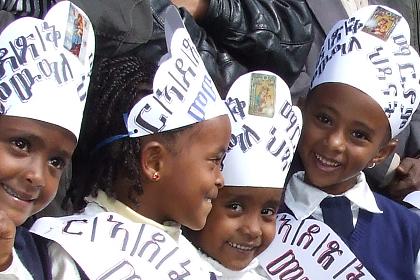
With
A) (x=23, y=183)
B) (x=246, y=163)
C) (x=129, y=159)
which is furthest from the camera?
(x=246, y=163)

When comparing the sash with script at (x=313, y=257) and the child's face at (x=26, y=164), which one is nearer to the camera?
the child's face at (x=26, y=164)

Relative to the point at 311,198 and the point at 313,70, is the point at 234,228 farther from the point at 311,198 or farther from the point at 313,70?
the point at 313,70

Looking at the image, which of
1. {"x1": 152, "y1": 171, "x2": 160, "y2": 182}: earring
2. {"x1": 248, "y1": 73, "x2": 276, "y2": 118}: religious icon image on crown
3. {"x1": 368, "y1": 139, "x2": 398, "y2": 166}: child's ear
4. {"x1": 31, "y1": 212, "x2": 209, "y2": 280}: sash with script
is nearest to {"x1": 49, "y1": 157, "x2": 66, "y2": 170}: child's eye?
{"x1": 31, "y1": 212, "x2": 209, "y2": 280}: sash with script

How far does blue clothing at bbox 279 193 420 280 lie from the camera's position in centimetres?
263

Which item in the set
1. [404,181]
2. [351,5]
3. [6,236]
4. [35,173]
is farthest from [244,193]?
[351,5]

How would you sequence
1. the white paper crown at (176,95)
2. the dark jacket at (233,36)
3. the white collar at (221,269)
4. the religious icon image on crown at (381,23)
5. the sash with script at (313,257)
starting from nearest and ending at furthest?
the white paper crown at (176,95)
the dark jacket at (233,36)
the white collar at (221,269)
the sash with script at (313,257)
the religious icon image on crown at (381,23)

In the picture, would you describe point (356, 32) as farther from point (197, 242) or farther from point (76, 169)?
point (76, 169)

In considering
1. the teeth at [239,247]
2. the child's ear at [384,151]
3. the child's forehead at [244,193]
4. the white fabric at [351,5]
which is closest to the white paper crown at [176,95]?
the child's forehead at [244,193]

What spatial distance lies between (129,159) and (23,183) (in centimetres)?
32

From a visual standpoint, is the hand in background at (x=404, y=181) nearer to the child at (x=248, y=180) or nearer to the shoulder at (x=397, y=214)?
the shoulder at (x=397, y=214)

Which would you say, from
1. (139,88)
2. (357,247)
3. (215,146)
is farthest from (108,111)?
(357,247)

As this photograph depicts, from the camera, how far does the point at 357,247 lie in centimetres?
263

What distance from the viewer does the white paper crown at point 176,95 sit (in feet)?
6.80

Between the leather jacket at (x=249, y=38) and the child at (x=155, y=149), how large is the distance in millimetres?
397
